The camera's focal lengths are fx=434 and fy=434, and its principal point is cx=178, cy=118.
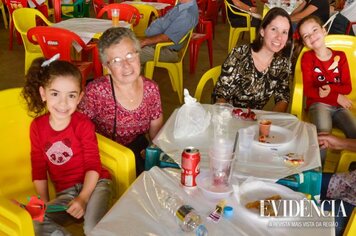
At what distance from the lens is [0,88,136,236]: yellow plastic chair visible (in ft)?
6.09

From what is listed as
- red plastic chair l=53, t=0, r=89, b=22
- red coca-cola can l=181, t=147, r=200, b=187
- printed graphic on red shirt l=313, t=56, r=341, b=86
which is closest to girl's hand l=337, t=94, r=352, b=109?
printed graphic on red shirt l=313, t=56, r=341, b=86

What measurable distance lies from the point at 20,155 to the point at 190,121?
771 millimetres

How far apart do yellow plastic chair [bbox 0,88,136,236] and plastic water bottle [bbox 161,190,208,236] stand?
0.45m

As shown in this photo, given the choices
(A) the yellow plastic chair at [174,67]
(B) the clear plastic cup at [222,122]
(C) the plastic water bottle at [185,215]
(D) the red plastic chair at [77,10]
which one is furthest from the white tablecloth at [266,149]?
(D) the red plastic chair at [77,10]

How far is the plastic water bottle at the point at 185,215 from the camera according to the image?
4.20 ft

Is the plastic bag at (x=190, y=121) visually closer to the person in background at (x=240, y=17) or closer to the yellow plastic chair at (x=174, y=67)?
the yellow plastic chair at (x=174, y=67)

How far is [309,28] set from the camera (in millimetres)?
2607

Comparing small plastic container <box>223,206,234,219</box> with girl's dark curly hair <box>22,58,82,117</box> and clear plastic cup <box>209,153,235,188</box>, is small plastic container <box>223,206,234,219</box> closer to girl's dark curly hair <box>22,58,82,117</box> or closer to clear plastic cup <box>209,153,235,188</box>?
clear plastic cup <box>209,153,235,188</box>

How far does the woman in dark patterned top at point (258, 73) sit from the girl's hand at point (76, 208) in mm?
1151

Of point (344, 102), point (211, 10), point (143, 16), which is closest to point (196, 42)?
point (143, 16)

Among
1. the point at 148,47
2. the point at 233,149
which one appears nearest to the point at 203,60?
the point at 148,47

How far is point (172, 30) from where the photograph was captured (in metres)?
3.79

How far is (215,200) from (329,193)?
0.82m

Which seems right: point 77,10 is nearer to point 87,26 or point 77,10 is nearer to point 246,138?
point 87,26
